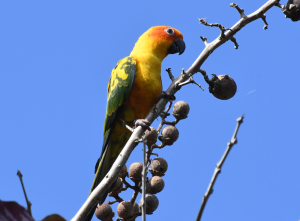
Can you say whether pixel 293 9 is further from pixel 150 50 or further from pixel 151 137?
pixel 150 50

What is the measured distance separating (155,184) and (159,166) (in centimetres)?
25

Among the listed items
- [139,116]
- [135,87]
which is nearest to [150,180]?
[139,116]

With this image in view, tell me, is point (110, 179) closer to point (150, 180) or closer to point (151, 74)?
point (150, 180)

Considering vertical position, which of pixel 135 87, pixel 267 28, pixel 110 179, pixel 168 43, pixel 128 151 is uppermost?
pixel 168 43

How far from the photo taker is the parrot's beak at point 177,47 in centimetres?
591

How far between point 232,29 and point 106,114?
7.77 feet

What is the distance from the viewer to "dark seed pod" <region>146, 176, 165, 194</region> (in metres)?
4.23

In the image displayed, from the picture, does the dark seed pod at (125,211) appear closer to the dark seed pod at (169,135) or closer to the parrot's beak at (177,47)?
the dark seed pod at (169,135)

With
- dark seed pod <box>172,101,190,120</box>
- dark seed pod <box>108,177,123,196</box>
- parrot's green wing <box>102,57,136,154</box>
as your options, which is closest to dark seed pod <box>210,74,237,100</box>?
dark seed pod <box>172,101,190,120</box>

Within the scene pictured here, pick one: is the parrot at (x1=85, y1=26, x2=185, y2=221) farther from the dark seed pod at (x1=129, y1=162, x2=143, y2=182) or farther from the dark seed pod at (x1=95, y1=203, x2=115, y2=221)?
the dark seed pod at (x1=129, y1=162, x2=143, y2=182)

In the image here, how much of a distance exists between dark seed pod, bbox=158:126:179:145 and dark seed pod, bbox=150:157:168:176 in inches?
10.2

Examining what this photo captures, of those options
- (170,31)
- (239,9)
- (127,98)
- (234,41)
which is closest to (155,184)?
(127,98)

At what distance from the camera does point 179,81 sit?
155 inches

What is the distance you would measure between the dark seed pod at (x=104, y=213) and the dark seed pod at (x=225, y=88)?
6.46ft
